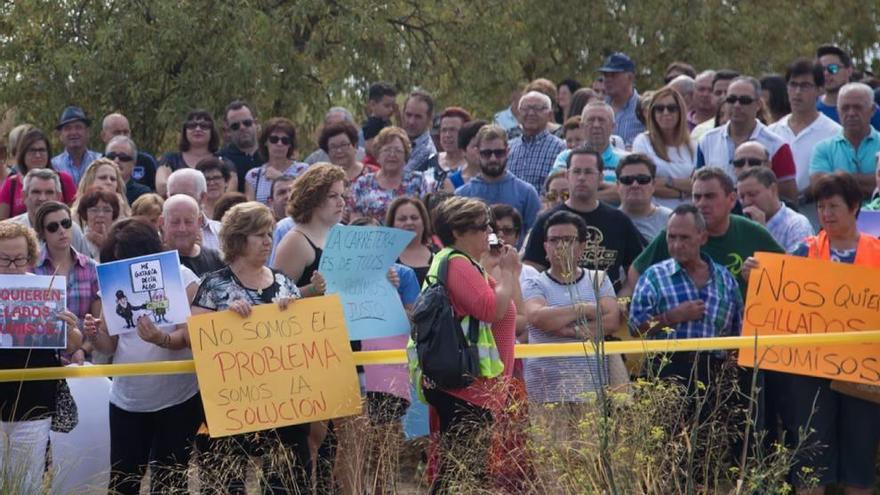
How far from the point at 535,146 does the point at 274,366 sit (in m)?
5.46

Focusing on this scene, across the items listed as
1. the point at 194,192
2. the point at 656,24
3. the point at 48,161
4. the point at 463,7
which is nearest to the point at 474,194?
the point at 194,192

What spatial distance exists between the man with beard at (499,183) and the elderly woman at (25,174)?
309 centimetres

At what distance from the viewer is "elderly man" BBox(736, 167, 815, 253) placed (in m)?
11.6

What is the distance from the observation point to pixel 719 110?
14234mm

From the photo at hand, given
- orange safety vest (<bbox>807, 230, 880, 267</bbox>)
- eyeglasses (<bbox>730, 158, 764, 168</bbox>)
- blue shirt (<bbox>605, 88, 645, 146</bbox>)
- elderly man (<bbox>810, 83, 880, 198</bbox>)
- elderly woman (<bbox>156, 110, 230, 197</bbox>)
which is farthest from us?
blue shirt (<bbox>605, 88, 645, 146</bbox>)

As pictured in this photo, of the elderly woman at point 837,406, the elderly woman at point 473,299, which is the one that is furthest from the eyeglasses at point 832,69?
the elderly woman at point 473,299

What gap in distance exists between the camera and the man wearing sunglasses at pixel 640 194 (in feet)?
39.5

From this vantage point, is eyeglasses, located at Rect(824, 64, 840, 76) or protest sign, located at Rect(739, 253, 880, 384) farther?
eyeglasses, located at Rect(824, 64, 840, 76)

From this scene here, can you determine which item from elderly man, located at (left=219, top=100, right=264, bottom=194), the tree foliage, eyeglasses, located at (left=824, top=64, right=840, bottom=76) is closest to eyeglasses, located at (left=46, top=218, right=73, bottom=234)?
elderly man, located at (left=219, top=100, right=264, bottom=194)

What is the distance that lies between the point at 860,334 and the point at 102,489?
4257 mm

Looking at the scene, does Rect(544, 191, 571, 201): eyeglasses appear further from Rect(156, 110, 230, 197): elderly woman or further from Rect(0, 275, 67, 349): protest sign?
Rect(0, 275, 67, 349): protest sign

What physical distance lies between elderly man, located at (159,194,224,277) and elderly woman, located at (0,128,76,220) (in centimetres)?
345

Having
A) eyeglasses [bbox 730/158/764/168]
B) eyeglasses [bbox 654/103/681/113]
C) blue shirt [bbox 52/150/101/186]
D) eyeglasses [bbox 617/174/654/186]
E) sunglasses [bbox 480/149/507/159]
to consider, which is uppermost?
blue shirt [bbox 52/150/101/186]

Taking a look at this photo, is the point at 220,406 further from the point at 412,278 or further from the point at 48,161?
the point at 48,161
